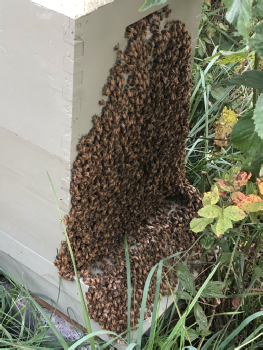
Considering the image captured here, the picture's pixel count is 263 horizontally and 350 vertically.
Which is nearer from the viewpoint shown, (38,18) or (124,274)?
(38,18)

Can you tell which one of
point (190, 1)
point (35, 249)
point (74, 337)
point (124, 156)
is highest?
point (190, 1)

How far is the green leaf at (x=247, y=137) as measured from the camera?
60.6 inches

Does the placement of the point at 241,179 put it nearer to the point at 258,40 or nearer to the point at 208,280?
the point at 208,280

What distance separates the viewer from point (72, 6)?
125 centimetres

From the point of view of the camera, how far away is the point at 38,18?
4.44 ft

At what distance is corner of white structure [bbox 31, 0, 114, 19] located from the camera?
49.2 inches

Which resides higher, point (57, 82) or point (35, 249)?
point (57, 82)

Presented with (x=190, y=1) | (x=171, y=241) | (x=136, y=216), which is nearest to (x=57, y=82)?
(x=190, y=1)

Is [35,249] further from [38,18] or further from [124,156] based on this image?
[38,18]

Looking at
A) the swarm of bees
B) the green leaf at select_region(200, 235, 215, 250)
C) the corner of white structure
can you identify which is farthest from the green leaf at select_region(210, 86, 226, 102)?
the corner of white structure

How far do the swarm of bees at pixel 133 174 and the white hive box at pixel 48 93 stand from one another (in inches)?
2.5

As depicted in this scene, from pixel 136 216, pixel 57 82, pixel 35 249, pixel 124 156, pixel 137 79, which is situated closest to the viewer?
pixel 57 82

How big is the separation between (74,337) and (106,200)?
2.78ft

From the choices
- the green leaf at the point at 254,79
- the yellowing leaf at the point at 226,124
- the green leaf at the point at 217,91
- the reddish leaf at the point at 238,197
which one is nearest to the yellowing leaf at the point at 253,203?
the reddish leaf at the point at 238,197
